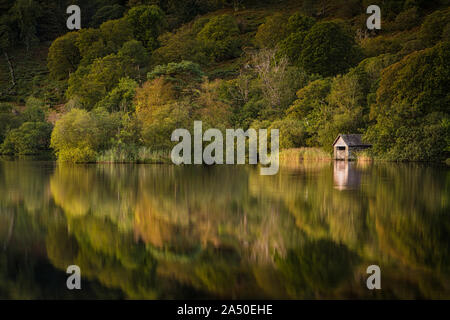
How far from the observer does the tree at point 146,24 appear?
9641 cm

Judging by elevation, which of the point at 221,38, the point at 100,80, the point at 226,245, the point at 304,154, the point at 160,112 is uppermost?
the point at 221,38

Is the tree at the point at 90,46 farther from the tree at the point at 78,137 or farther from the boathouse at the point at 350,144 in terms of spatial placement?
the boathouse at the point at 350,144

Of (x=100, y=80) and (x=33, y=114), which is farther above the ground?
(x=100, y=80)

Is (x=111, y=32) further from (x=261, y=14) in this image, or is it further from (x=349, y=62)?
(x=349, y=62)

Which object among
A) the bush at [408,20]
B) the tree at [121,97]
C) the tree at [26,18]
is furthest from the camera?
the tree at [26,18]

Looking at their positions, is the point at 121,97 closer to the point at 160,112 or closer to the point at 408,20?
the point at 160,112

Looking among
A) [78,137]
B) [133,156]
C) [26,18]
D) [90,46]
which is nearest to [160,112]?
[133,156]

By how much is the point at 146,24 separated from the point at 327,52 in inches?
1910

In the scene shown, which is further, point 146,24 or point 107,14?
point 107,14

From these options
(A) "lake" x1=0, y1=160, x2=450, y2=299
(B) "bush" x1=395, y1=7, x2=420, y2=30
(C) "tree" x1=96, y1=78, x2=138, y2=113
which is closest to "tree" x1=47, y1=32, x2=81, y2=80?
(C) "tree" x1=96, y1=78, x2=138, y2=113

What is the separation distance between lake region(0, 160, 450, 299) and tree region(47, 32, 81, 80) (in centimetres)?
7973

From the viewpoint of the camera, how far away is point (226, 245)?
30.3 feet

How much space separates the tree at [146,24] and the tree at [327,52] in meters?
41.2

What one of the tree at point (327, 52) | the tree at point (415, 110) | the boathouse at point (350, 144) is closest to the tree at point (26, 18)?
the tree at point (327, 52)
